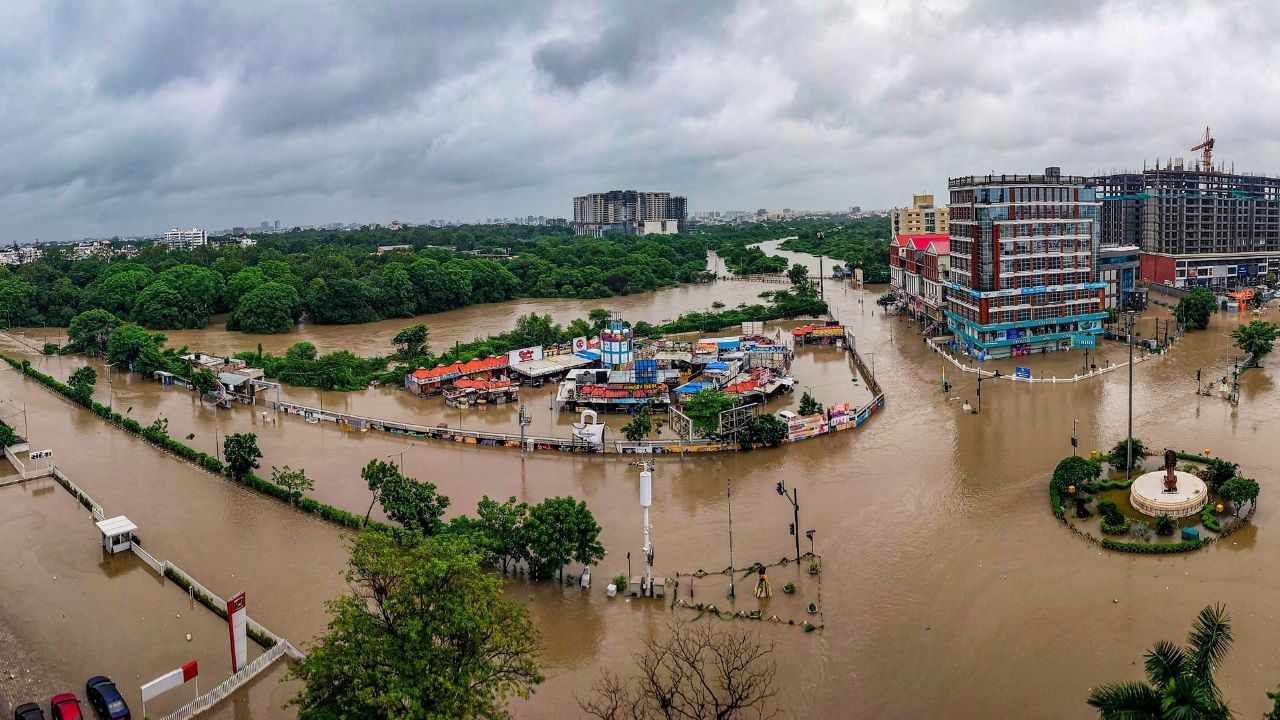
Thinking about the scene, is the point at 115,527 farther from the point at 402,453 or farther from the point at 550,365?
the point at 550,365

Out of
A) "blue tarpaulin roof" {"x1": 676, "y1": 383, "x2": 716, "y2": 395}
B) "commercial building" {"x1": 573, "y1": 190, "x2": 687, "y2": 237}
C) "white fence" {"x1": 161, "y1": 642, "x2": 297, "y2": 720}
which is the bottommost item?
"white fence" {"x1": 161, "y1": 642, "x2": 297, "y2": 720}

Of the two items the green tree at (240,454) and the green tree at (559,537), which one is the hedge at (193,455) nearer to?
the green tree at (240,454)

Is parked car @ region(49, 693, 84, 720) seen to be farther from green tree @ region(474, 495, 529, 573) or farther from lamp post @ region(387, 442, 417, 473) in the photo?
lamp post @ region(387, 442, 417, 473)

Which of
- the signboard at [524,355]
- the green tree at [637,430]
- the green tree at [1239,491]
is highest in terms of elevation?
the signboard at [524,355]

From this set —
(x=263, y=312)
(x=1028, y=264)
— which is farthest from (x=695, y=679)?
(x=263, y=312)

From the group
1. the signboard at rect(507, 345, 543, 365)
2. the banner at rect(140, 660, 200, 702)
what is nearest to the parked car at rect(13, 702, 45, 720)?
the banner at rect(140, 660, 200, 702)

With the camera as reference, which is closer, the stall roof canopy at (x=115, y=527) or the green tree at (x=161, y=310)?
the stall roof canopy at (x=115, y=527)

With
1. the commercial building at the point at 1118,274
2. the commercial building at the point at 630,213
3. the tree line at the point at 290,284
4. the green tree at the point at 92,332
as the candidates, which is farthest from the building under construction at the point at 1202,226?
the commercial building at the point at 630,213
